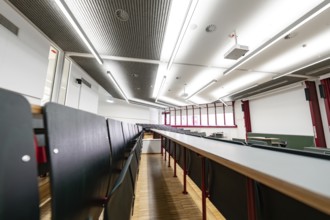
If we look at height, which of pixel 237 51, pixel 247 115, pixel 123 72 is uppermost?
pixel 123 72

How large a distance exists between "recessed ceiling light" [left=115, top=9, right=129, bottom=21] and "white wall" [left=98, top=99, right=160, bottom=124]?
873 cm

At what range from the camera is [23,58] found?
2895mm

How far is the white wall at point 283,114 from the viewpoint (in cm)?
626

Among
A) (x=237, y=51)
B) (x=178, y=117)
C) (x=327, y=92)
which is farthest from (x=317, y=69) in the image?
(x=178, y=117)

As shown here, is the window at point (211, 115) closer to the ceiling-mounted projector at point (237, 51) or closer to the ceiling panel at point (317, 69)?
the ceiling panel at point (317, 69)

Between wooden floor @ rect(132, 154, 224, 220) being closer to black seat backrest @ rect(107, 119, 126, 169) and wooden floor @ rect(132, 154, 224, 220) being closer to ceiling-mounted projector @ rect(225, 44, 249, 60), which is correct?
black seat backrest @ rect(107, 119, 126, 169)

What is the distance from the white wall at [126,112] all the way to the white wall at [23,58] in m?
7.54

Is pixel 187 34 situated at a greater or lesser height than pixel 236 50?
greater

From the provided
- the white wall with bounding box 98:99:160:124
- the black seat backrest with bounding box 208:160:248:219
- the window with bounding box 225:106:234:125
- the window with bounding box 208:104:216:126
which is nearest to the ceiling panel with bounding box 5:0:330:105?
the black seat backrest with bounding box 208:160:248:219

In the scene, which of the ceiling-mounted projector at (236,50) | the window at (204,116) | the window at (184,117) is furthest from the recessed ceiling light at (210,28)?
the window at (184,117)

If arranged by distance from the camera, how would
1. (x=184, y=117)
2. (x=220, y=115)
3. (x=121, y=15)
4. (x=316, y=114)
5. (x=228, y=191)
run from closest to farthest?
(x=228, y=191) < (x=121, y=15) < (x=316, y=114) < (x=220, y=115) < (x=184, y=117)

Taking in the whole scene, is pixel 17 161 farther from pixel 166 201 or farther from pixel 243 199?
pixel 166 201

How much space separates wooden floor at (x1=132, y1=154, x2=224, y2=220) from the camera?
5.75 feet

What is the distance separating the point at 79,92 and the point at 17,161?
578 centimetres
